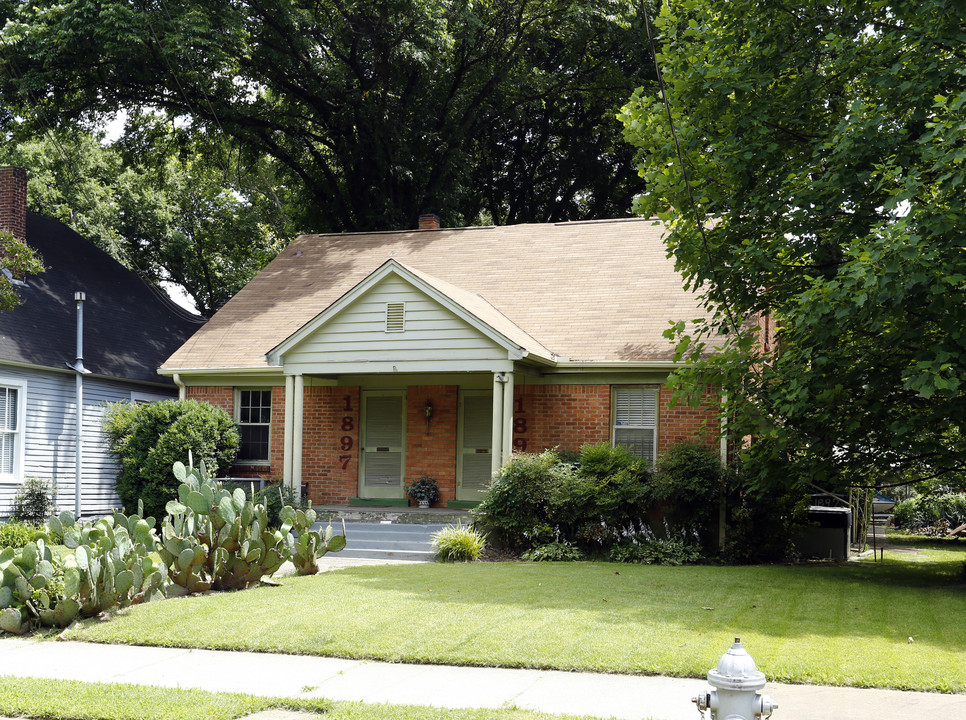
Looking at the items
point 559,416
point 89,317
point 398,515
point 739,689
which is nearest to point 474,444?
point 559,416

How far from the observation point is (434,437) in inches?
772

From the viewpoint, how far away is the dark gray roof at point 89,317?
20.0m

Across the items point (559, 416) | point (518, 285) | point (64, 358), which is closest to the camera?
point (559, 416)

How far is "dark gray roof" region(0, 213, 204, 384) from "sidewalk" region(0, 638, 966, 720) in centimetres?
1285

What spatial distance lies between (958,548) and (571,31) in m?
18.3

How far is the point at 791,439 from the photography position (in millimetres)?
13312

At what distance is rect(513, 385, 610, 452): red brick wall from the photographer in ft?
58.6

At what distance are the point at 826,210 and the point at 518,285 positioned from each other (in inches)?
360

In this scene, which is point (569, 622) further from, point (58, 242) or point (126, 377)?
point (58, 242)

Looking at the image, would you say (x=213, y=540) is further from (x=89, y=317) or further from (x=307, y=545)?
(x=89, y=317)

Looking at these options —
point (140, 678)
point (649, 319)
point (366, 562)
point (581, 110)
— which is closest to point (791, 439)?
point (649, 319)

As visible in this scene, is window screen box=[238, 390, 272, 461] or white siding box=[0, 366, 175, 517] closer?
white siding box=[0, 366, 175, 517]

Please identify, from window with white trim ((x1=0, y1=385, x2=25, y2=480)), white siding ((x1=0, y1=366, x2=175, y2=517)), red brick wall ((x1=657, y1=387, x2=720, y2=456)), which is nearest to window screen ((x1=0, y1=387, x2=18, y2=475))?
window with white trim ((x1=0, y1=385, x2=25, y2=480))

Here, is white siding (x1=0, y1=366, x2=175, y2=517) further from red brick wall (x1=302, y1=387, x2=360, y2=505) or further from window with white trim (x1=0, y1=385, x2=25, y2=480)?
red brick wall (x1=302, y1=387, x2=360, y2=505)
